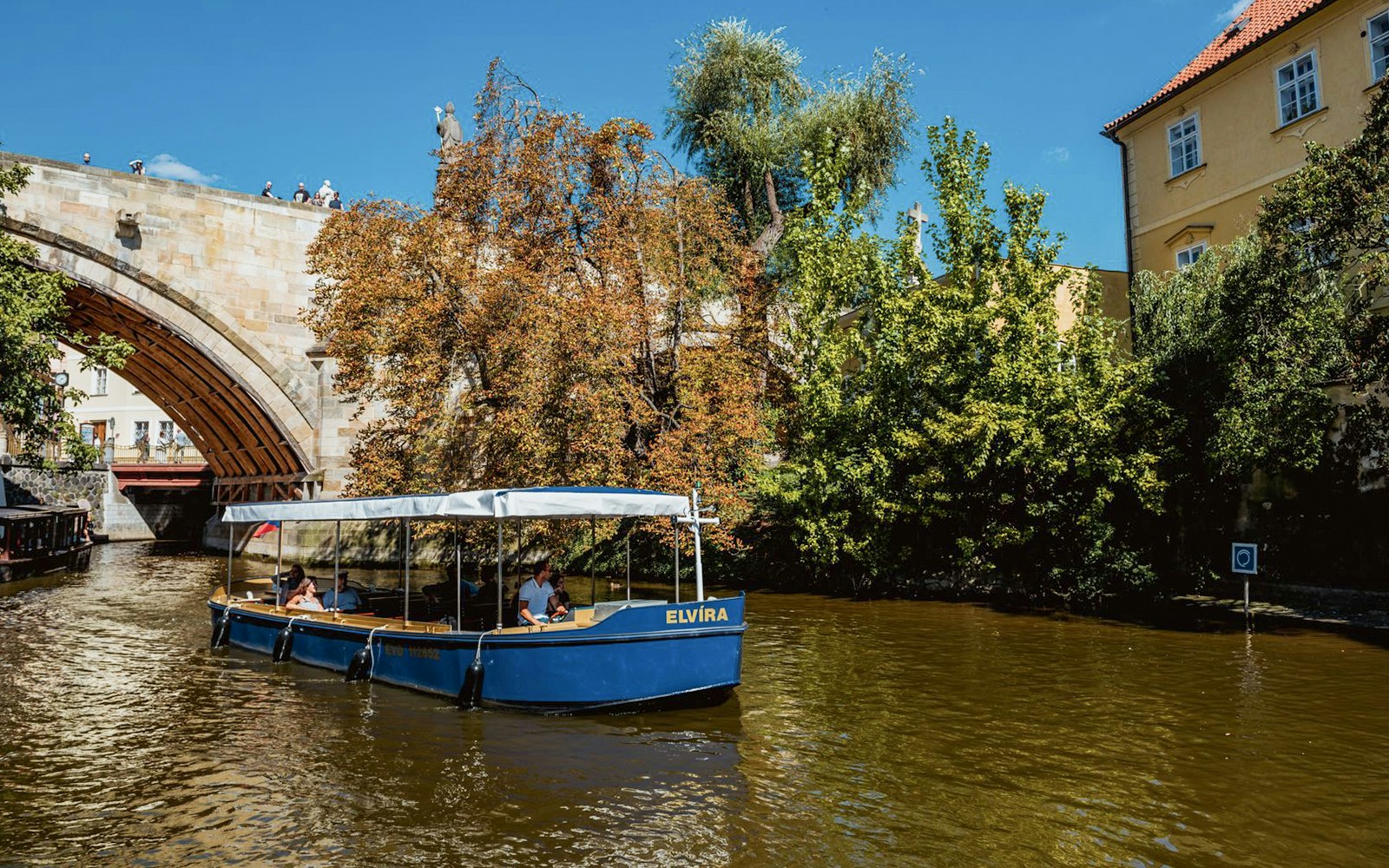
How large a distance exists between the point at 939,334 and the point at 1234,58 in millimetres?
9369

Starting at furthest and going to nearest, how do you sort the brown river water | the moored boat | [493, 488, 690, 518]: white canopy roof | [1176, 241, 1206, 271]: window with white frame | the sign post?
the moored boat, [1176, 241, 1206, 271]: window with white frame, the sign post, [493, 488, 690, 518]: white canopy roof, the brown river water

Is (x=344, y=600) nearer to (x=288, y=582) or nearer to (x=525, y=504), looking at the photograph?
(x=288, y=582)

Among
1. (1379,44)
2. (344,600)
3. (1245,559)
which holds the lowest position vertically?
(344,600)

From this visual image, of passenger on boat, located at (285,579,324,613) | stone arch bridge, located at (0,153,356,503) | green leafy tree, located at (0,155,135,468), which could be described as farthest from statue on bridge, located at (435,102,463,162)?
passenger on boat, located at (285,579,324,613)

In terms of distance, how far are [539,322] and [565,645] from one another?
1346 centimetres

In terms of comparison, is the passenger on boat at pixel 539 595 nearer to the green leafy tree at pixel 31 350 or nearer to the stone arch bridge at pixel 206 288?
the green leafy tree at pixel 31 350

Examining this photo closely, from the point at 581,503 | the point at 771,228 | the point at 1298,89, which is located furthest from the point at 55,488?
the point at 1298,89

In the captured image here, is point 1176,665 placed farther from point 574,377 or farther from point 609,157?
point 609,157

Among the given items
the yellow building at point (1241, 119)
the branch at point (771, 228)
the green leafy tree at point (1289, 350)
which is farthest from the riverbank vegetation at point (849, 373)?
the branch at point (771, 228)

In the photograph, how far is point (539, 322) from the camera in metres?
23.4

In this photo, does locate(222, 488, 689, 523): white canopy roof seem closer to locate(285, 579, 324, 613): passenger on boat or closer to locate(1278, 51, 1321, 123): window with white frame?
locate(285, 579, 324, 613): passenger on boat

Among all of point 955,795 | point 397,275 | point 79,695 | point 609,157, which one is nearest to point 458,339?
point 397,275

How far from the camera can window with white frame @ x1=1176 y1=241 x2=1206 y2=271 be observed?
23422mm

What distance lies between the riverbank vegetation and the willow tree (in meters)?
0.08
